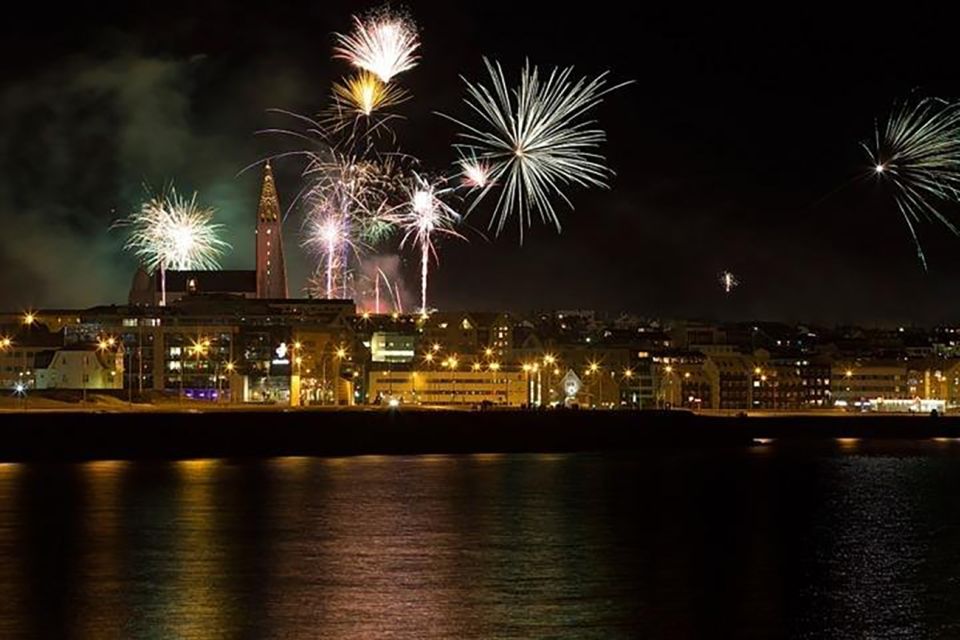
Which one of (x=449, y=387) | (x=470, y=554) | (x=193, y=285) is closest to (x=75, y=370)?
(x=449, y=387)

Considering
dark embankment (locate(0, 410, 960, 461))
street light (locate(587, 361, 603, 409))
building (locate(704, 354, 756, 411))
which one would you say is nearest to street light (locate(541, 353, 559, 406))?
street light (locate(587, 361, 603, 409))

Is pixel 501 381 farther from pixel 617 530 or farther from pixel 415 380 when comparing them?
pixel 617 530

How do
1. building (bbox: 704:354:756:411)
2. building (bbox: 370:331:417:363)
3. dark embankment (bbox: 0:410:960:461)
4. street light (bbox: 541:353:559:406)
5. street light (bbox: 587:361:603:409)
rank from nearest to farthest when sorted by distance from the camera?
1. dark embankment (bbox: 0:410:960:461)
2. street light (bbox: 541:353:559:406)
3. street light (bbox: 587:361:603:409)
4. building (bbox: 370:331:417:363)
5. building (bbox: 704:354:756:411)

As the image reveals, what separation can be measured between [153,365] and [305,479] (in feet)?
209

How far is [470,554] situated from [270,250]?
133m

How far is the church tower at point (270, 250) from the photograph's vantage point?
518 ft

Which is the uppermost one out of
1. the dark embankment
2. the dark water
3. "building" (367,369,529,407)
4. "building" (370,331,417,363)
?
"building" (370,331,417,363)

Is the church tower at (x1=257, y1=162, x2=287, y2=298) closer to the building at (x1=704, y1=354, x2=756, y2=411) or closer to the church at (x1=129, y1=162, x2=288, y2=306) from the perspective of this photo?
the church at (x1=129, y1=162, x2=288, y2=306)

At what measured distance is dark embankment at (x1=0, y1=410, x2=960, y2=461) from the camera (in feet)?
198

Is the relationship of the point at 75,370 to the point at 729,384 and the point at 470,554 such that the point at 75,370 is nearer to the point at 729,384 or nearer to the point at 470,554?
the point at 729,384

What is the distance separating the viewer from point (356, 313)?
134250 mm

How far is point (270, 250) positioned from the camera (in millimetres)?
161125

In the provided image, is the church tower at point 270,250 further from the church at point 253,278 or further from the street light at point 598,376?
the street light at point 598,376

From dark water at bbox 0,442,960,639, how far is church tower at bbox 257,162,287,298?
10452 centimetres
